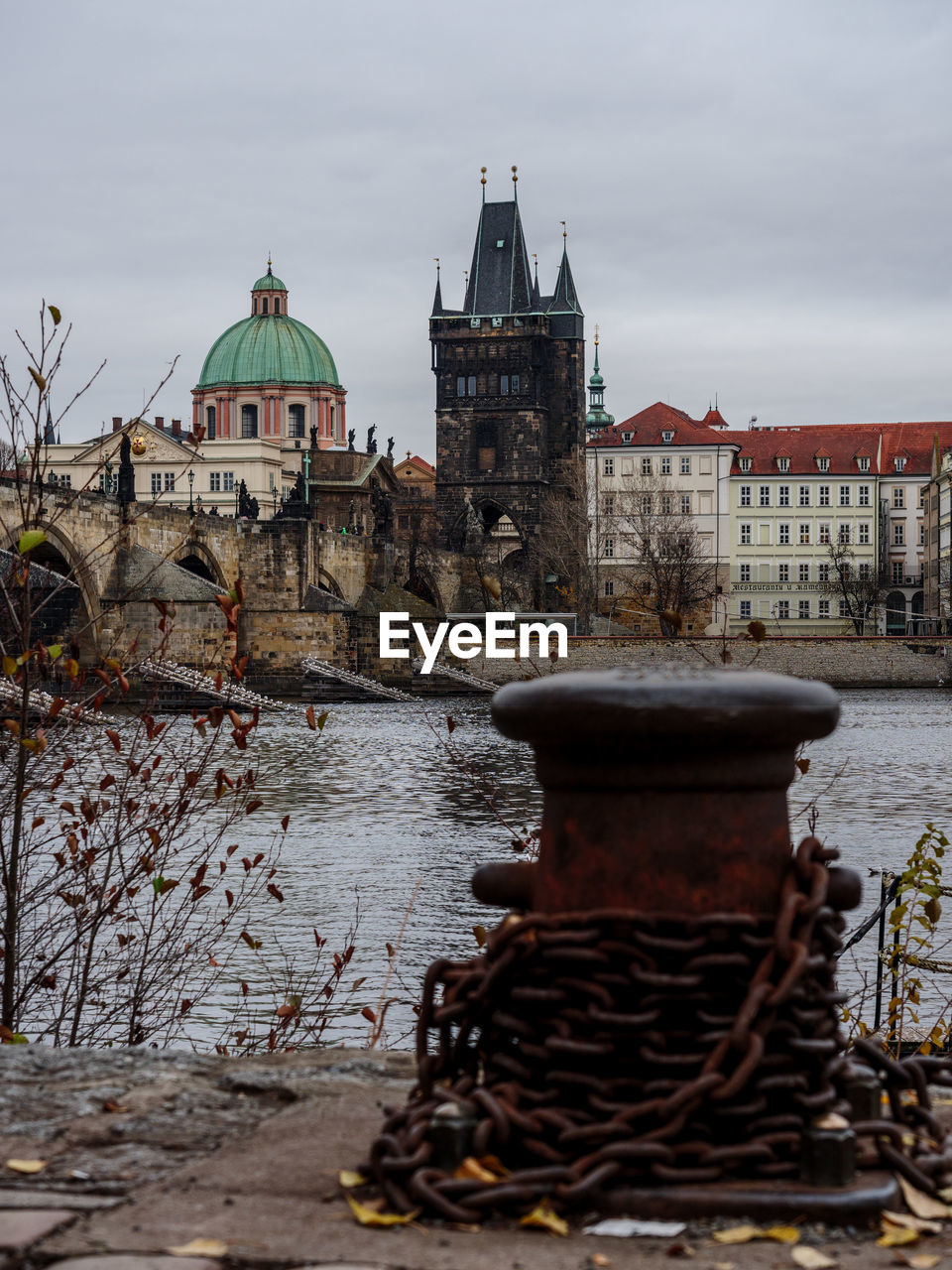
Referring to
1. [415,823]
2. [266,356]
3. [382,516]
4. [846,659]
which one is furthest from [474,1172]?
[266,356]

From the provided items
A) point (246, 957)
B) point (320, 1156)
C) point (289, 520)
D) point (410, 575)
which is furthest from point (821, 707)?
point (410, 575)

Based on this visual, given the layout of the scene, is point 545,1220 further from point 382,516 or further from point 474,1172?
point 382,516

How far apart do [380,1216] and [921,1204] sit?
2.53 feet

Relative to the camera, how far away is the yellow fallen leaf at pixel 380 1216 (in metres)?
2.23

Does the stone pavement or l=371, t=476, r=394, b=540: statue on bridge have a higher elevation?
l=371, t=476, r=394, b=540: statue on bridge

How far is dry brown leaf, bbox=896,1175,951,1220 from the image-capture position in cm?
231

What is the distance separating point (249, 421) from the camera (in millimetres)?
107812

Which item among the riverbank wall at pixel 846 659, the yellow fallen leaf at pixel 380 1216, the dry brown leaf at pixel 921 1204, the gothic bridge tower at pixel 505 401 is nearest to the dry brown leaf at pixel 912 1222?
the dry brown leaf at pixel 921 1204

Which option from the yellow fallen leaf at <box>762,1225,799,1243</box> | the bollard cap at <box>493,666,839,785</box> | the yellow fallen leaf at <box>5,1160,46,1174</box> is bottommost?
the yellow fallen leaf at <box>5,1160,46,1174</box>

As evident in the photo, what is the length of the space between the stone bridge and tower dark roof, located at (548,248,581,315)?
86.7ft

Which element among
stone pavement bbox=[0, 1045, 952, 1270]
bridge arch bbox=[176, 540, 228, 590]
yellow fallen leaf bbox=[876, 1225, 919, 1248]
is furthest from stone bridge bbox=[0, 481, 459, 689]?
yellow fallen leaf bbox=[876, 1225, 919, 1248]

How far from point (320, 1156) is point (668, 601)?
221 ft

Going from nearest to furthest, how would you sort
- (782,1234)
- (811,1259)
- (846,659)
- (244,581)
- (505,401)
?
(811,1259)
(782,1234)
(244,581)
(846,659)
(505,401)

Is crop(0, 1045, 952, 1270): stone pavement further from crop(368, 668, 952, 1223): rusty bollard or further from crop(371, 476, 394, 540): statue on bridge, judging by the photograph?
crop(371, 476, 394, 540): statue on bridge
